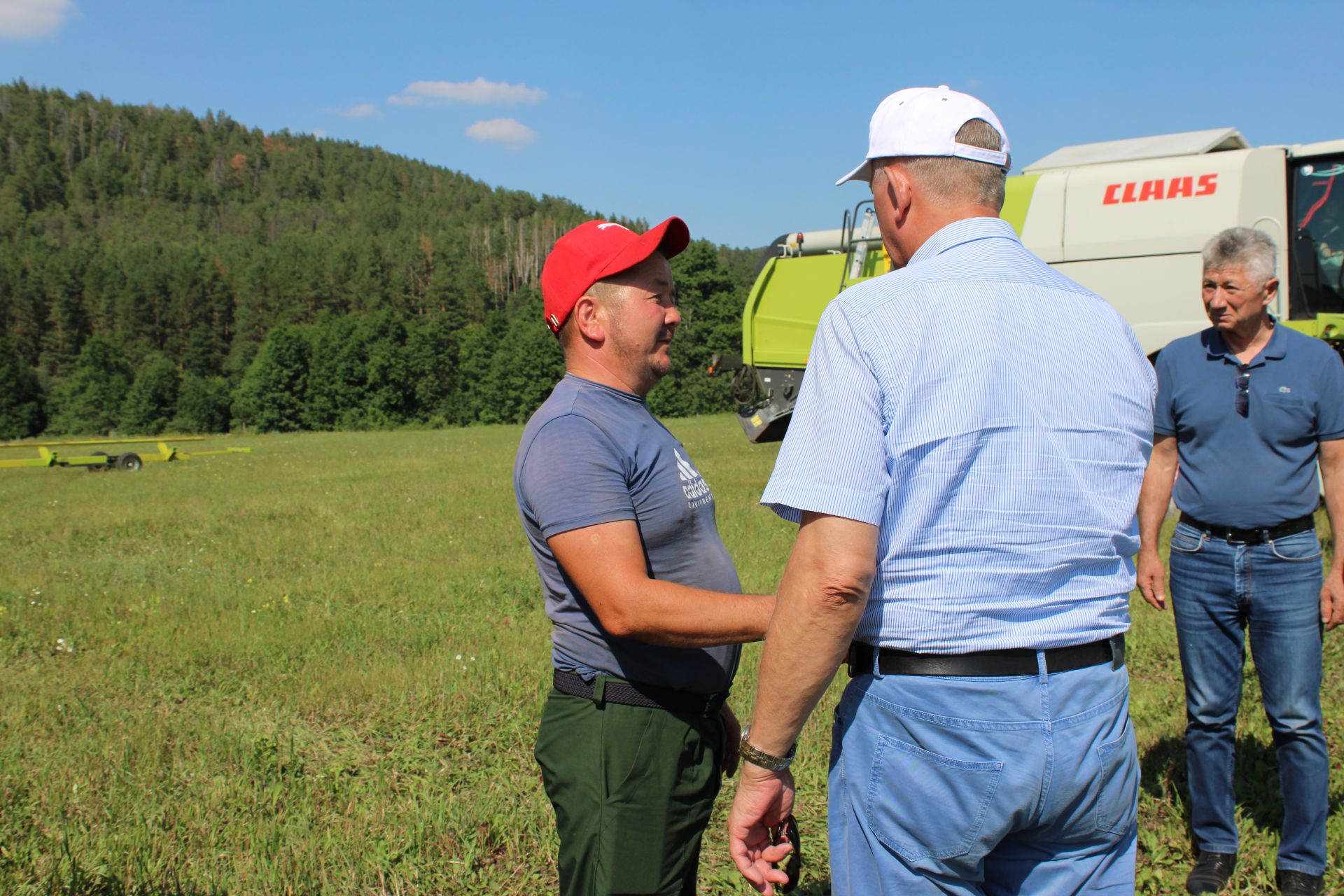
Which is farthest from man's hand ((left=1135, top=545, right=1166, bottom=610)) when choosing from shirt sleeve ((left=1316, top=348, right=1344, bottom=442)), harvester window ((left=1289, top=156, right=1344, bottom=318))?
harvester window ((left=1289, top=156, right=1344, bottom=318))

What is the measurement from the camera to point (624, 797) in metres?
2.13

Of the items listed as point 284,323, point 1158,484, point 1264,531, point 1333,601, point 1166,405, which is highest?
point 284,323

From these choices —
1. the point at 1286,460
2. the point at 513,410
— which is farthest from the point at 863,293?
the point at 513,410

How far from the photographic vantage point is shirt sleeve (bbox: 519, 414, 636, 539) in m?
2.02

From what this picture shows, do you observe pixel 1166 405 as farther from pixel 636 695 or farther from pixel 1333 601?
pixel 636 695

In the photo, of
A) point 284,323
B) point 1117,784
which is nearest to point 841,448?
point 1117,784

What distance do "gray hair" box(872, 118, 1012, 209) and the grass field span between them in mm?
2564

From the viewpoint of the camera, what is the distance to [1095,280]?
32.3 feet

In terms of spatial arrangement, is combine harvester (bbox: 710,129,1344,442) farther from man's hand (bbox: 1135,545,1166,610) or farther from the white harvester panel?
man's hand (bbox: 1135,545,1166,610)

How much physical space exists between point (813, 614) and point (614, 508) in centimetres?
59

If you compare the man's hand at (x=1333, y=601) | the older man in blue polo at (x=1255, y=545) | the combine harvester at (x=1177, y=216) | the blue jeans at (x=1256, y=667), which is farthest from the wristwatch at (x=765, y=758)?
the combine harvester at (x=1177, y=216)

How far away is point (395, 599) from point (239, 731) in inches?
104

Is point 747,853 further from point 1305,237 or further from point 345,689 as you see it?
point 1305,237

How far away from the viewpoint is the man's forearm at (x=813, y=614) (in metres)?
1.57
